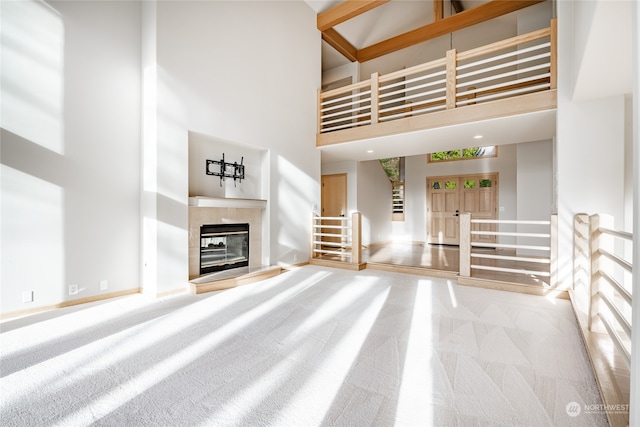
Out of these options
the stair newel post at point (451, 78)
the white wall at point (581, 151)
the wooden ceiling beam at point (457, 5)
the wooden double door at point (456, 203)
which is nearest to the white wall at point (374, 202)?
the wooden double door at point (456, 203)

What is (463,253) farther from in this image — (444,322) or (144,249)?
(144,249)

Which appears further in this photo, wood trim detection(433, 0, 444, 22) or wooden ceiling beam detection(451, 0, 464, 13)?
wooden ceiling beam detection(451, 0, 464, 13)

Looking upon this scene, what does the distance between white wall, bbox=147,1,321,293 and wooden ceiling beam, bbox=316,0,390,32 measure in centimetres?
22

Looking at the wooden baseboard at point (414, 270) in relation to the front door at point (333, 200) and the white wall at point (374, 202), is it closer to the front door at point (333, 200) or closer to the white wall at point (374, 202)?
the front door at point (333, 200)

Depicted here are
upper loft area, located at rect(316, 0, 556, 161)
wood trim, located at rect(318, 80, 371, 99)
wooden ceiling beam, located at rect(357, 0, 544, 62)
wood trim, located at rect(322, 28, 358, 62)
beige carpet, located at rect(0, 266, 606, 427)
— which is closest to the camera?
beige carpet, located at rect(0, 266, 606, 427)

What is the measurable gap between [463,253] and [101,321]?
453 cm

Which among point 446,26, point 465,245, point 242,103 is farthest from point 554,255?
point 446,26

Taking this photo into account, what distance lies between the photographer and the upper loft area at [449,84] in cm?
427

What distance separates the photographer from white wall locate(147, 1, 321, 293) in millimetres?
3768

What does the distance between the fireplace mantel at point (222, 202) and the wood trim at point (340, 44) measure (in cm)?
454

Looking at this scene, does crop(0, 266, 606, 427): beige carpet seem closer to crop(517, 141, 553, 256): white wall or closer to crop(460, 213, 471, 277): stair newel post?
crop(460, 213, 471, 277): stair newel post

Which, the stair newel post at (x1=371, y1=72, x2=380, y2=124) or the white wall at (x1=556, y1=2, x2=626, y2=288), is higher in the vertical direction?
the stair newel post at (x1=371, y1=72, x2=380, y2=124)

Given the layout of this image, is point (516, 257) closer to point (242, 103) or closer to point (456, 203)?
point (242, 103)

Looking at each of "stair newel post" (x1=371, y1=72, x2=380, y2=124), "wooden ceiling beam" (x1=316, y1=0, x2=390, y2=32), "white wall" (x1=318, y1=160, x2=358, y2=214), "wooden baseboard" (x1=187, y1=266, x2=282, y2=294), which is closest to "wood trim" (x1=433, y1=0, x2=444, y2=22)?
"wooden ceiling beam" (x1=316, y1=0, x2=390, y2=32)
